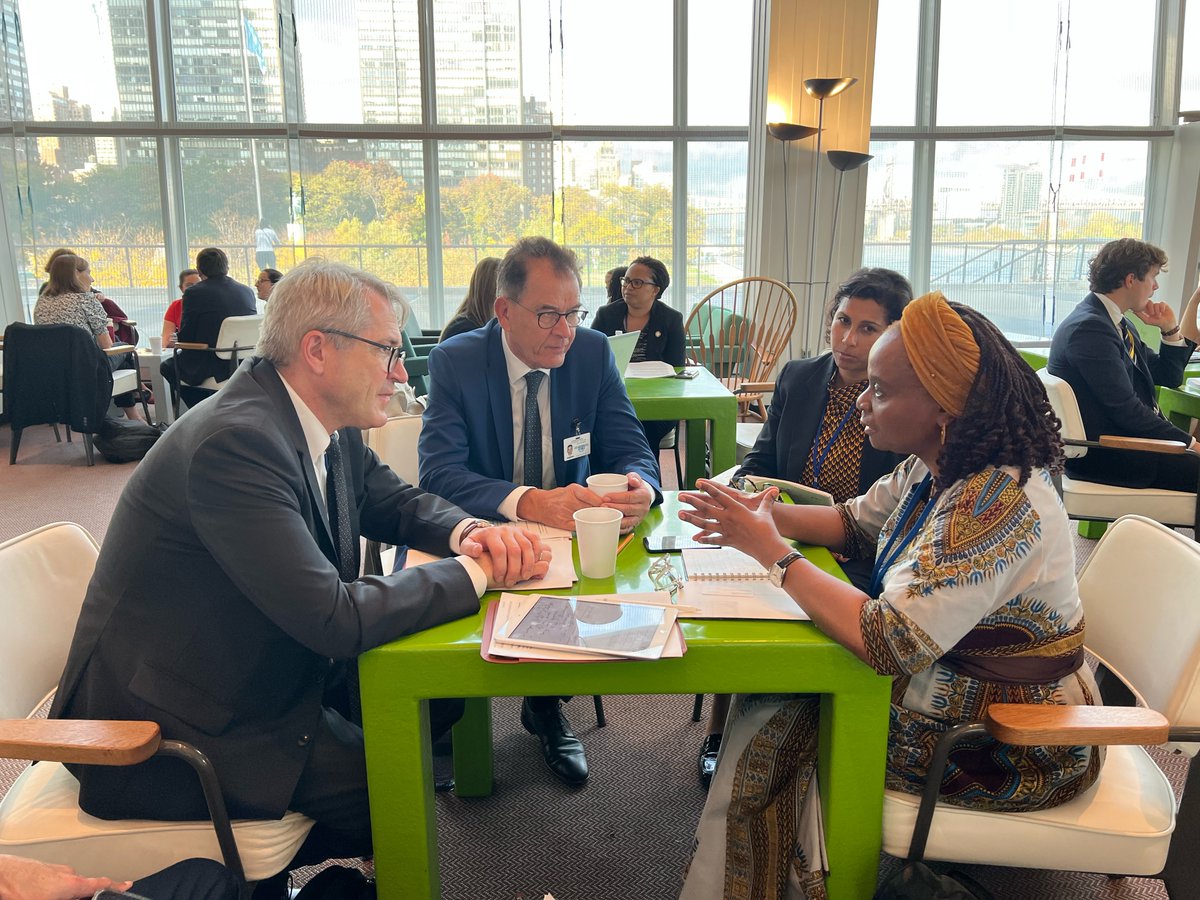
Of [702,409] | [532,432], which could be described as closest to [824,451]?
[532,432]

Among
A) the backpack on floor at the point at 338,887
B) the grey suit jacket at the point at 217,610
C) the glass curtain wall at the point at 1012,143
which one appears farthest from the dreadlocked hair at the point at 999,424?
the glass curtain wall at the point at 1012,143

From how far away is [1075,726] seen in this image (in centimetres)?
125

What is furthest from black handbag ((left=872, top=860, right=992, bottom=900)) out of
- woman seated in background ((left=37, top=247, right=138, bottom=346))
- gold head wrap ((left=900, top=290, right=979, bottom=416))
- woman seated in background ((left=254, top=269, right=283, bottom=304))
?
woman seated in background ((left=37, top=247, right=138, bottom=346))

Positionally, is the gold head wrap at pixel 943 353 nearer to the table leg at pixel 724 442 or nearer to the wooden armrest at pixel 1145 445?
the table leg at pixel 724 442

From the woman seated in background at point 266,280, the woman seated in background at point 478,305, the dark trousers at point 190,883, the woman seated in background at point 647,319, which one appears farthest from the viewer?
the woman seated in background at point 266,280

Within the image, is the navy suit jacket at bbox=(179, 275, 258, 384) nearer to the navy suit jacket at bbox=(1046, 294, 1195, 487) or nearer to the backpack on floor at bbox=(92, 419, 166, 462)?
the backpack on floor at bbox=(92, 419, 166, 462)

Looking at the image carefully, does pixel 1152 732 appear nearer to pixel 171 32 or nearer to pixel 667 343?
pixel 667 343

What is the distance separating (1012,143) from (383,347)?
286 inches

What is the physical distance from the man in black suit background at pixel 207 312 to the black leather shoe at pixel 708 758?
4.85 metres

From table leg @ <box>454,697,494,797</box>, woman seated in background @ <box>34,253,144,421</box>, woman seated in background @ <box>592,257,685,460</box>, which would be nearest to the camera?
table leg @ <box>454,697,494,797</box>

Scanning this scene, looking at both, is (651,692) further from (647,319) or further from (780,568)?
(647,319)

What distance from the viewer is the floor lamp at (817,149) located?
590 cm

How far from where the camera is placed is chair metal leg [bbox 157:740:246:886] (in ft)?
4.24

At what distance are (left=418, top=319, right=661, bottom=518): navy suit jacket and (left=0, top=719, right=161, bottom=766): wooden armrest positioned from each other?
875 millimetres
